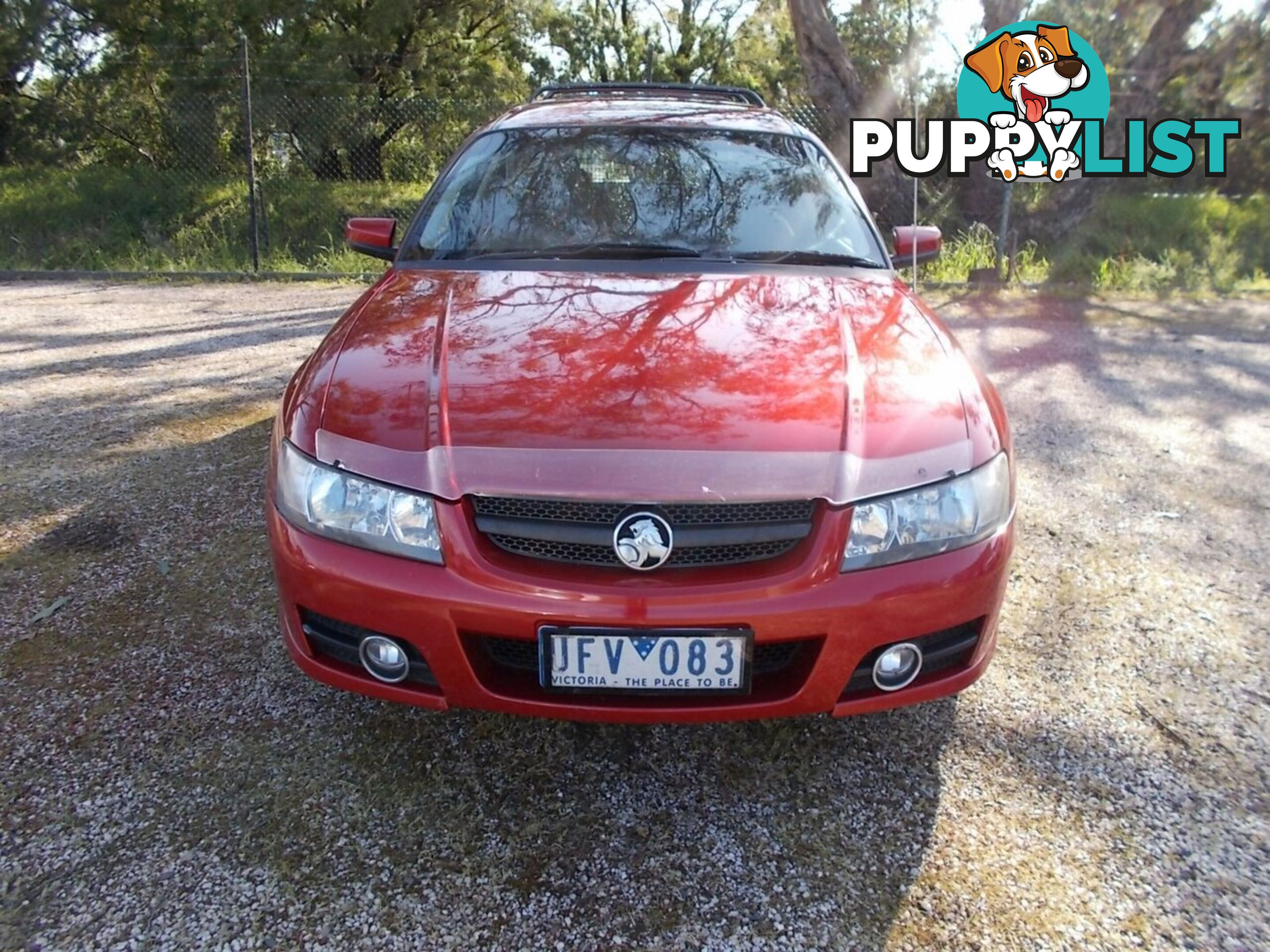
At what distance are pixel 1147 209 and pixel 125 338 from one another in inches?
481

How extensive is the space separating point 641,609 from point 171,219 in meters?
12.7

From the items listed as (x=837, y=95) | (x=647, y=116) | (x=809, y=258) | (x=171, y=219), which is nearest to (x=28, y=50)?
(x=171, y=219)

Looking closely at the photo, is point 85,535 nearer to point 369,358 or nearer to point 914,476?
point 369,358

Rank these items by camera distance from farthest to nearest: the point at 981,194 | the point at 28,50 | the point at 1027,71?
the point at 28,50 < the point at 981,194 < the point at 1027,71

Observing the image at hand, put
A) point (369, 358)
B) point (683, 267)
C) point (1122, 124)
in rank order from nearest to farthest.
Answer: point (369, 358)
point (683, 267)
point (1122, 124)

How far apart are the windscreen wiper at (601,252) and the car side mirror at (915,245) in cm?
93

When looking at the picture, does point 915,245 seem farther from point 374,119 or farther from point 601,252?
point 374,119

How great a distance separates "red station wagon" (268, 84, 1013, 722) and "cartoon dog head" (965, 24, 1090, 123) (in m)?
7.97

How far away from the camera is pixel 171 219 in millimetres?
12102

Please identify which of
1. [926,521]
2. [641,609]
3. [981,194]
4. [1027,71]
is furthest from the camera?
[981,194]

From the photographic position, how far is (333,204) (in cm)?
1274

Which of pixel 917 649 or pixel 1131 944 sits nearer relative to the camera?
pixel 1131 944

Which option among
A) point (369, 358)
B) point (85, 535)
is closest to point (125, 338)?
point (85, 535)

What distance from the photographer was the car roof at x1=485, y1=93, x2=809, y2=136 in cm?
329
